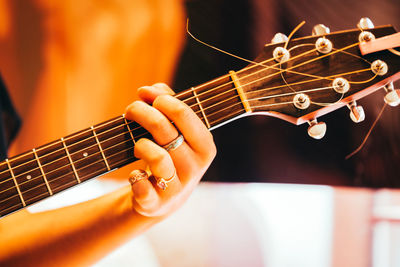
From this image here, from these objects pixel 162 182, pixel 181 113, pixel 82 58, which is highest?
pixel 82 58

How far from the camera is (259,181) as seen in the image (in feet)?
2.61

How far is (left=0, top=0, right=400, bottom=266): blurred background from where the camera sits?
71 cm

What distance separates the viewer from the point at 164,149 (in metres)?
0.48

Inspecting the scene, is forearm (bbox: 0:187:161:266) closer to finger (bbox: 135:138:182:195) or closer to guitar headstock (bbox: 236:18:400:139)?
finger (bbox: 135:138:182:195)

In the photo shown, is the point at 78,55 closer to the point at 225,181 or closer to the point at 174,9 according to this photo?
the point at 174,9

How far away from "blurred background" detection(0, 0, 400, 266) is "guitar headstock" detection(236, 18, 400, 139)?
0.80ft

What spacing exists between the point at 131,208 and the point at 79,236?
0.11m

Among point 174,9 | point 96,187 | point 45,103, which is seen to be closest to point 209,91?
point 174,9

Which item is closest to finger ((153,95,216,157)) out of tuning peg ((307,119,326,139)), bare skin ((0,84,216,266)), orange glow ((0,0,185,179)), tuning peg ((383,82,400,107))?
bare skin ((0,84,216,266))

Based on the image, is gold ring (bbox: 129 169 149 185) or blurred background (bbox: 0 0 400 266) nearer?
gold ring (bbox: 129 169 149 185)

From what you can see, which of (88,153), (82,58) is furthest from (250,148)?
(82,58)

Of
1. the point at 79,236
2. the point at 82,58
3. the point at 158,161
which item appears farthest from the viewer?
the point at 82,58

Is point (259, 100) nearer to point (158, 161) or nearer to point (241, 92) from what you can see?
point (241, 92)

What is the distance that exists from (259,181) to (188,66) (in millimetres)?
372
